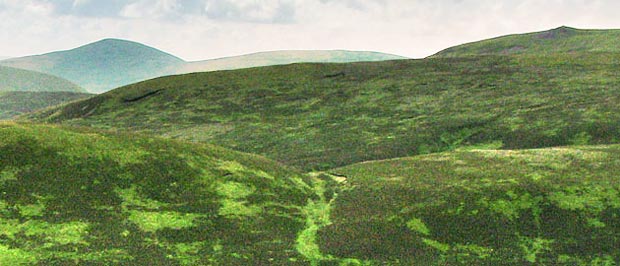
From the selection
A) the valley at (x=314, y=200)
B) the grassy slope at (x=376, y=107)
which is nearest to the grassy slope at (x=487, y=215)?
the valley at (x=314, y=200)

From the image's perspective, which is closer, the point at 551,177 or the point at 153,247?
the point at 153,247

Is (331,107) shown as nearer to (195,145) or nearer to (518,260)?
(195,145)

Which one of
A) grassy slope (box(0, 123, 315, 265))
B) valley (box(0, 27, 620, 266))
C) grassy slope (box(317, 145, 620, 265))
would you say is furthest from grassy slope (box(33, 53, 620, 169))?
grassy slope (box(0, 123, 315, 265))

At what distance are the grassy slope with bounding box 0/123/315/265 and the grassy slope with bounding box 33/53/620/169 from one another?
3096 centimetres

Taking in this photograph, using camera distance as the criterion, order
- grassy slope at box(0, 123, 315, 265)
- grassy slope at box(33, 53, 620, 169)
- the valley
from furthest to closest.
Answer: grassy slope at box(33, 53, 620, 169)
the valley
grassy slope at box(0, 123, 315, 265)

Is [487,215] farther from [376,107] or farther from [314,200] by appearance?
[376,107]

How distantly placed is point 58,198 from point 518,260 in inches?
1490

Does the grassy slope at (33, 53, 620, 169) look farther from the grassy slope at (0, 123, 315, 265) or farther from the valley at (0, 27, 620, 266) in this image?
the grassy slope at (0, 123, 315, 265)

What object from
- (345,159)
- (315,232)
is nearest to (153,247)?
(315,232)

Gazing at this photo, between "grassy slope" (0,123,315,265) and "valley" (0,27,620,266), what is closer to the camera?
"grassy slope" (0,123,315,265)

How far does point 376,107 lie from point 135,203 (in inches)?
3655

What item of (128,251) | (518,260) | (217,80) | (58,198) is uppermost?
(217,80)

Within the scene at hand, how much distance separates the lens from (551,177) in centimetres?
5122

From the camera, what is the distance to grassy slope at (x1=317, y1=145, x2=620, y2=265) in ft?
129
